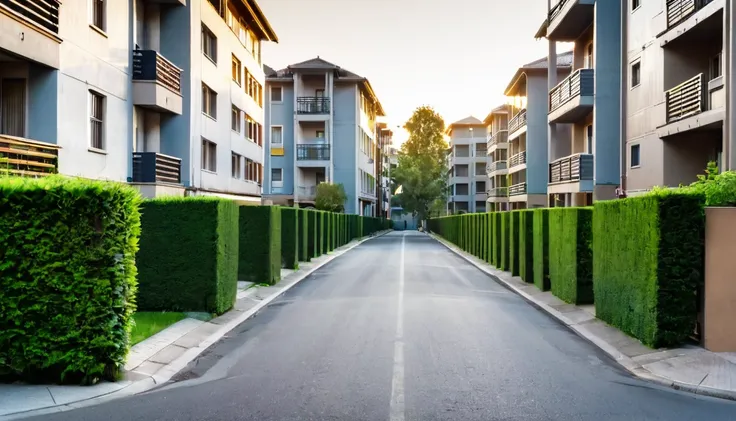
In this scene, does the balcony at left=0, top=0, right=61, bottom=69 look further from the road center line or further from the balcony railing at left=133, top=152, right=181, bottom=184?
the road center line

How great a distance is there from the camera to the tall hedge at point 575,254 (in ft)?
44.3

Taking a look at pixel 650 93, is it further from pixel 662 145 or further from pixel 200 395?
pixel 200 395

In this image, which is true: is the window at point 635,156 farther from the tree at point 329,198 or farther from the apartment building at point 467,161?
the apartment building at point 467,161

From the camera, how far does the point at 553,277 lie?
1570 cm

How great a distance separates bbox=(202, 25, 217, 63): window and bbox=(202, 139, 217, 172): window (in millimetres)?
3782

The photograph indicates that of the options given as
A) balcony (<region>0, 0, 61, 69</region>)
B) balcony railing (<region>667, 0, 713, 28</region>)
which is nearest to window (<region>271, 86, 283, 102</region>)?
balcony railing (<region>667, 0, 713, 28</region>)

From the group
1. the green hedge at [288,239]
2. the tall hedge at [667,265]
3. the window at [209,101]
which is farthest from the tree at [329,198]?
the tall hedge at [667,265]

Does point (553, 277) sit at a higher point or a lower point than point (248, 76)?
lower

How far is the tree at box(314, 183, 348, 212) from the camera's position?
50938 mm

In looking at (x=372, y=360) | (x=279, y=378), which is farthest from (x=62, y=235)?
(x=372, y=360)

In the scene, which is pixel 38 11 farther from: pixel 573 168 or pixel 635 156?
pixel 573 168

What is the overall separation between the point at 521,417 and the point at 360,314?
272 inches

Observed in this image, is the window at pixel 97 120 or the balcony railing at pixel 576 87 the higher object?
the balcony railing at pixel 576 87

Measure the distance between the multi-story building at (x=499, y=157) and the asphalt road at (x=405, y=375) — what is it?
49.7 m
